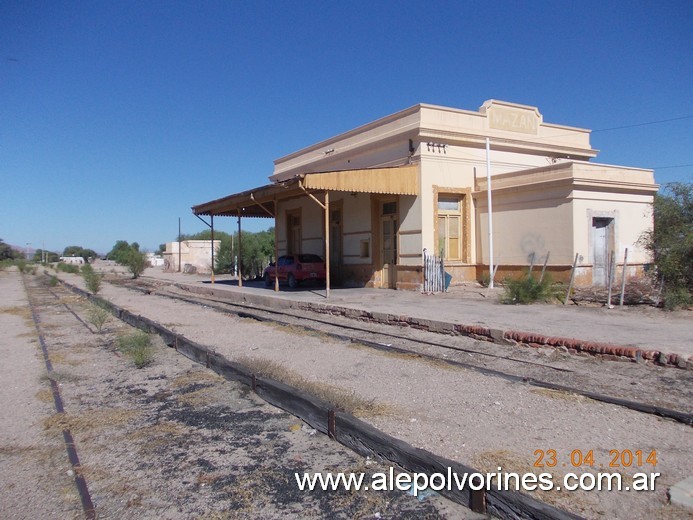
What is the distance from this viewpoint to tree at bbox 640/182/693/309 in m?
13.1

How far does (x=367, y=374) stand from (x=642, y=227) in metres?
14.6

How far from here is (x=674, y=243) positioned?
13578 mm

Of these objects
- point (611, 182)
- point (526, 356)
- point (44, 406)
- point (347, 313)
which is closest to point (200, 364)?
point (44, 406)

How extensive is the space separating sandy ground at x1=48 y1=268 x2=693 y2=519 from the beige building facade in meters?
9.91

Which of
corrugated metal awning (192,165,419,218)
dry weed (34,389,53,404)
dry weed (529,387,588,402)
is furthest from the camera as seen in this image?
corrugated metal awning (192,165,419,218)

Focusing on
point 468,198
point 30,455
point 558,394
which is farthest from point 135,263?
point 558,394

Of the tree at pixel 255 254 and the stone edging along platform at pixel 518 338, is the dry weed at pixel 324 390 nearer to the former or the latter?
the stone edging along platform at pixel 518 338

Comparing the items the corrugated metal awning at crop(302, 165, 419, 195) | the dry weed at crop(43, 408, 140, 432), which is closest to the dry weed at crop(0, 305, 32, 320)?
the corrugated metal awning at crop(302, 165, 419, 195)

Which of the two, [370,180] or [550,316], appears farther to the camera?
[370,180]

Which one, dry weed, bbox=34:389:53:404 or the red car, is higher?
the red car

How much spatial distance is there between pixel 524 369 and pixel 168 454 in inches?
209

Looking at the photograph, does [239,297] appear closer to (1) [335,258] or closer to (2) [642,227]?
(1) [335,258]

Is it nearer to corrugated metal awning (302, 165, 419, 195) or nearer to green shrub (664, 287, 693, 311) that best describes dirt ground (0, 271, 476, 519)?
corrugated metal awning (302, 165, 419, 195)

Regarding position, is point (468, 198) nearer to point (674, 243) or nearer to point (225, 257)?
point (674, 243)
